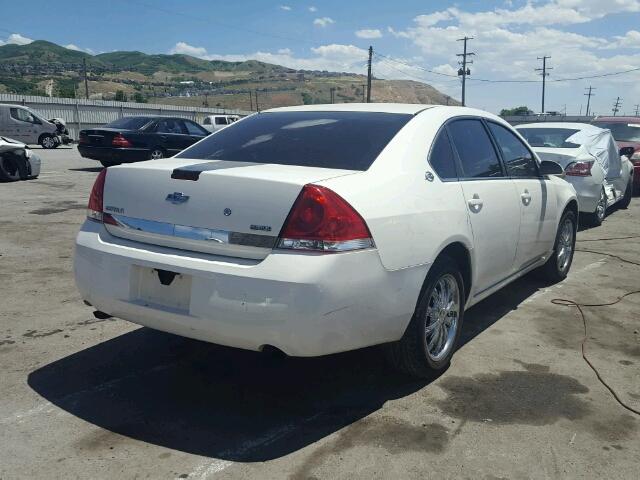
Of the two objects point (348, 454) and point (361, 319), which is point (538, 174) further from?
point (348, 454)

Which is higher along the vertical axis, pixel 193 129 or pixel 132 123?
pixel 132 123

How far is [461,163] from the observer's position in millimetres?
4012

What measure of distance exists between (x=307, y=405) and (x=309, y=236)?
39.8 inches

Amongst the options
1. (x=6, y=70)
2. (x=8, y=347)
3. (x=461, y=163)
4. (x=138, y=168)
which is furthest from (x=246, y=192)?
(x=6, y=70)

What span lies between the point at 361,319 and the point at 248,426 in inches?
30.8

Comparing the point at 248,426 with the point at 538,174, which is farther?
the point at 538,174

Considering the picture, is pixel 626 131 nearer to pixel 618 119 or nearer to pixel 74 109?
pixel 618 119

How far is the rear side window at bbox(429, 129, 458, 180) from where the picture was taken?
12.2 feet

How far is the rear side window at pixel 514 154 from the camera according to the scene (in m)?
4.73

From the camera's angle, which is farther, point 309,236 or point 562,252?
point 562,252

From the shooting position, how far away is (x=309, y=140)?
12.3 feet

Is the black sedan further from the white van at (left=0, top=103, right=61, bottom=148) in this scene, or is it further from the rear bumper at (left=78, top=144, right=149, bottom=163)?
the white van at (left=0, top=103, right=61, bottom=148)

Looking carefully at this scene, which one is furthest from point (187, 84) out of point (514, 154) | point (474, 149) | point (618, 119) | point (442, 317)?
point (442, 317)

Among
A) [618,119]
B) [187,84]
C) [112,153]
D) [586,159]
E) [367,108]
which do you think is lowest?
[112,153]
